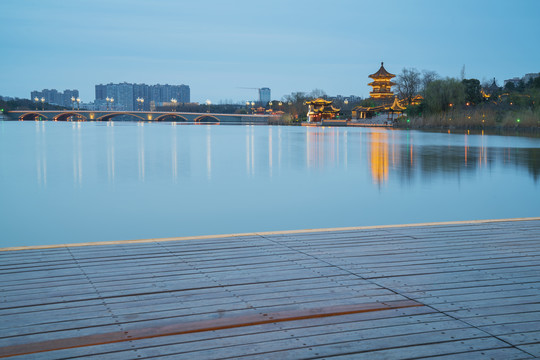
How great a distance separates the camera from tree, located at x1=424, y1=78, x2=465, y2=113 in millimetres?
55094

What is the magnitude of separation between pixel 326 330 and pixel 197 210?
317 inches

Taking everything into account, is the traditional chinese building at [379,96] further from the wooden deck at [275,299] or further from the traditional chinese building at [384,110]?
the wooden deck at [275,299]

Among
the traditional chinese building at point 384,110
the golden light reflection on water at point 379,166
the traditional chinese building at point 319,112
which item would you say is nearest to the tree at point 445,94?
the traditional chinese building at point 384,110

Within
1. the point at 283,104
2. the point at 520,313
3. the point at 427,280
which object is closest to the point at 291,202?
the point at 427,280

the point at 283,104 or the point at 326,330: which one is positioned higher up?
the point at 283,104

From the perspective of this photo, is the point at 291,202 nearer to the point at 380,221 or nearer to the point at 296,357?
the point at 380,221

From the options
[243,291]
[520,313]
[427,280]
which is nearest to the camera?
[520,313]

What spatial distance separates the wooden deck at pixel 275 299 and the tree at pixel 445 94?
52.4 m

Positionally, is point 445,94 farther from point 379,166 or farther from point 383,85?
point 383,85

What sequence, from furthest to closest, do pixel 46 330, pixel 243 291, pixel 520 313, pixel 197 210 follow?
1. pixel 197 210
2. pixel 243 291
3. pixel 520 313
4. pixel 46 330

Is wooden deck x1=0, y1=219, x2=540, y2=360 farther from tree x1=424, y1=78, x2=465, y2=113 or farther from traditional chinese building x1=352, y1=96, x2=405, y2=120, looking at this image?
traditional chinese building x1=352, y1=96, x2=405, y2=120

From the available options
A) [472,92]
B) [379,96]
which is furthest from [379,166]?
[379,96]

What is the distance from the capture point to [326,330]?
3.28 m

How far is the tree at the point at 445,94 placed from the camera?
181 ft
